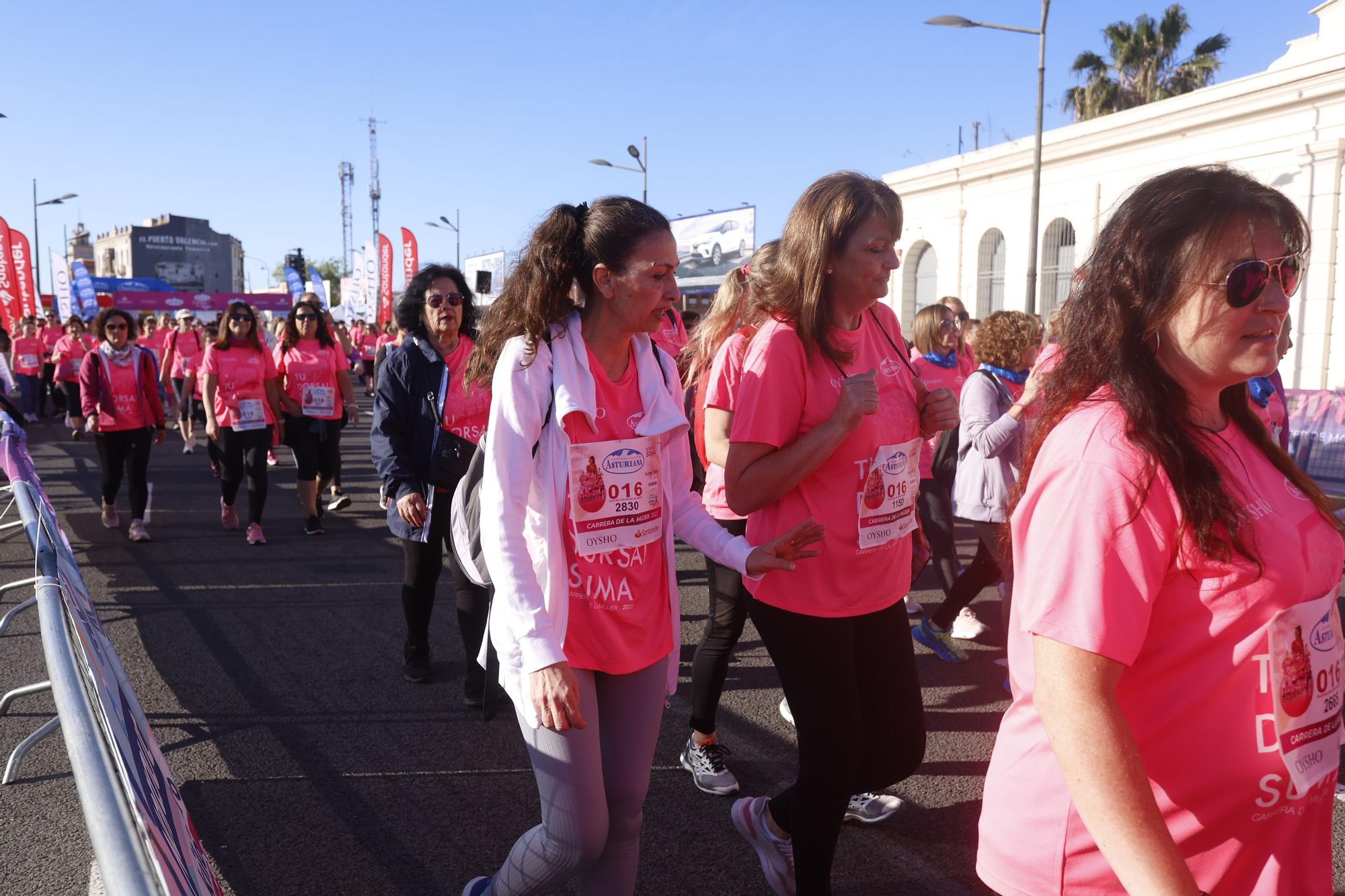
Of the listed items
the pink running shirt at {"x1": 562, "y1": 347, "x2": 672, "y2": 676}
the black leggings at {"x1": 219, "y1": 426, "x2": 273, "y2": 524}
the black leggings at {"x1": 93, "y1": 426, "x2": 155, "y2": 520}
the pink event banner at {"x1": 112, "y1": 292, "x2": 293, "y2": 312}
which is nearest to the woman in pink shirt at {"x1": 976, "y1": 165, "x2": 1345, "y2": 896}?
the pink running shirt at {"x1": 562, "y1": 347, "x2": 672, "y2": 676}

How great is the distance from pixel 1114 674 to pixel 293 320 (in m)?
8.59

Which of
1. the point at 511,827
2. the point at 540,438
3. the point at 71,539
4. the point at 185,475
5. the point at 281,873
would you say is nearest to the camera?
the point at 540,438

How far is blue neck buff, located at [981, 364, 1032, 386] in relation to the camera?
511 centimetres

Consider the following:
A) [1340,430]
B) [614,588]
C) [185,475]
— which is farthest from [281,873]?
[185,475]

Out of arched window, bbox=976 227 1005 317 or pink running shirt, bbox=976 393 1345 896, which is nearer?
pink running shirt, bbox=976 393 1345 896

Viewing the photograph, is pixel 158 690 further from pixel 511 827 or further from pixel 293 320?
pixel 293 320

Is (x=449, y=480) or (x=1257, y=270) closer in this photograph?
(x=1257, y=270)

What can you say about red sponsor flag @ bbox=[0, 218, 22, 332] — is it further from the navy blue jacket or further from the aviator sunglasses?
the aviator sunglasses

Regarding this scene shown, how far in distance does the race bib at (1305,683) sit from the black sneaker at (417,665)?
424 cm

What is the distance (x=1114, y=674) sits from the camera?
131 centimetres

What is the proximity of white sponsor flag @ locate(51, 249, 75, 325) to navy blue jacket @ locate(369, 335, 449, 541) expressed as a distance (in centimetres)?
2418

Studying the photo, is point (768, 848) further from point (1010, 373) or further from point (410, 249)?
point (410, 249)

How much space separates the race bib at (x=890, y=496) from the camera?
2715 mm

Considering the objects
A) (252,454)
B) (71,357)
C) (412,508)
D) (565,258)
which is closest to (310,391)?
(252,454)
